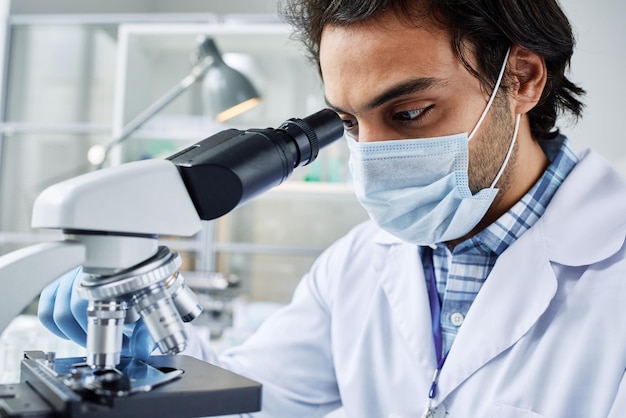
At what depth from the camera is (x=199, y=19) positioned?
102 inches

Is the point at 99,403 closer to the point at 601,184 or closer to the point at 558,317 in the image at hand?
the point at 558,317

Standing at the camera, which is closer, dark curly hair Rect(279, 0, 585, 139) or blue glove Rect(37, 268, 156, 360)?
blue glove Rect(37, 268, 156, 360)

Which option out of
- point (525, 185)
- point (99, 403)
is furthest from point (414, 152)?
point (99, 403)

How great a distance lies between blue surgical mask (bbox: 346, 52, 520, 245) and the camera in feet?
2.92

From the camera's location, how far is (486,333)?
0.88 m

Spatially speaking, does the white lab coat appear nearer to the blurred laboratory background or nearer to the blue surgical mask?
the blue surgical mask

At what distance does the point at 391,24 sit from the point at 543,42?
0.28 m

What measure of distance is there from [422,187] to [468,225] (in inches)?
3.9

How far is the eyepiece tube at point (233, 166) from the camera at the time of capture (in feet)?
1.68

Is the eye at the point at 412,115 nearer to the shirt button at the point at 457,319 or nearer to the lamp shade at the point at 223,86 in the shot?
the shirt button at the point at 457,319

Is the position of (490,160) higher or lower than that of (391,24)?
lower

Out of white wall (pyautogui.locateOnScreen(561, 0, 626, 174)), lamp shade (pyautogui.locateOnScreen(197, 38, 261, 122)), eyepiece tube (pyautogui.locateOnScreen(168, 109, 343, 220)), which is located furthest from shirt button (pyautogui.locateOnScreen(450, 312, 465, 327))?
white wall (pyautogui.locateOnScreen(561, 0, 626, 174))

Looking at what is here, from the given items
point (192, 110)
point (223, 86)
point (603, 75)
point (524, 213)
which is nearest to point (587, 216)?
point (524, 213)

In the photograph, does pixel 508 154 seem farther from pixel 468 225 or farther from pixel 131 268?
pixel 131 268
